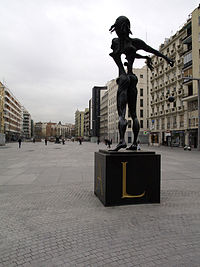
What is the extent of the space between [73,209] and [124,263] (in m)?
2.01

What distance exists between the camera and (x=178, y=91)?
40406mm

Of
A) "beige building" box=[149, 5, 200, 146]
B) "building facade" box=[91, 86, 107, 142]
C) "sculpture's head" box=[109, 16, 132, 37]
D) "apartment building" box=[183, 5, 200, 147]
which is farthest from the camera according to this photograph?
"building facade" box=[91, 86, 107, 142]

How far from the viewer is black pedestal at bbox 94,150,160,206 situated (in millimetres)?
4391

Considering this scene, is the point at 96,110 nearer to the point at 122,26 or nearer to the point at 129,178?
the point at 122,26

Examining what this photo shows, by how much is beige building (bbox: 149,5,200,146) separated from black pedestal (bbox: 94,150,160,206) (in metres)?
32.5

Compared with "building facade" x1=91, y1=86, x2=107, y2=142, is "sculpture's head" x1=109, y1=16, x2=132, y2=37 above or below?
below

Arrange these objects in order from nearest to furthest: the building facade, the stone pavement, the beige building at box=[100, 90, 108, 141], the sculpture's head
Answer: the stone pavement < the sculpture's head < the beige building at box=[100, 90, 108, 141] < the building facade

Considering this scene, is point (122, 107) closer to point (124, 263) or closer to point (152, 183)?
point (152, 183)

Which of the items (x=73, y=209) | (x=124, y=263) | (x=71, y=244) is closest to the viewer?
(x=124, y=263)

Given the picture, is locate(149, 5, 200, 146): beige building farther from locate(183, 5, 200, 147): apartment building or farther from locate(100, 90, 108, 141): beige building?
locate(100, 90, 108, 141): beige building

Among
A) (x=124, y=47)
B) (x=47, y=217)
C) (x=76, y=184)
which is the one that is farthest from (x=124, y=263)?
(x=124, y=47)

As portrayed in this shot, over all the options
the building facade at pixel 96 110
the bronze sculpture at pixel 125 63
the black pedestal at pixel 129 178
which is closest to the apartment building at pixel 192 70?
the bronze sculpture at pixel 125 63

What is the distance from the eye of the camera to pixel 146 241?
2854 millimetres

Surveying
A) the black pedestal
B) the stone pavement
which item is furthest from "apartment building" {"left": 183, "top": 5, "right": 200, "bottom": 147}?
the stone pavement
